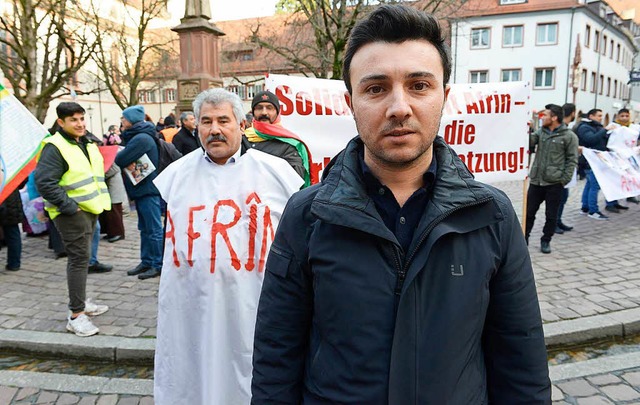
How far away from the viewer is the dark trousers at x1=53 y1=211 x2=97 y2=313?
14.3ft

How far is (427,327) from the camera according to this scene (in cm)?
136

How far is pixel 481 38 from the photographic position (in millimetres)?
42656

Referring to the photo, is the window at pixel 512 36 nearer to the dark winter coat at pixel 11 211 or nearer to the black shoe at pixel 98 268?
the black shoe at pixel 98 268

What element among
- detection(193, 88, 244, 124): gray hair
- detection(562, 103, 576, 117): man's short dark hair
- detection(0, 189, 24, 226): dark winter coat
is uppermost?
detection(562, 103, 576, 117): man's short dark hair

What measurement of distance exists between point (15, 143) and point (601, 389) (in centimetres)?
505

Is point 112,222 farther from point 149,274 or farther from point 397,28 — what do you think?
point 397,28

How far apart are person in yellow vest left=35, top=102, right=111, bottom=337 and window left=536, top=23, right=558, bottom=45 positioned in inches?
1737

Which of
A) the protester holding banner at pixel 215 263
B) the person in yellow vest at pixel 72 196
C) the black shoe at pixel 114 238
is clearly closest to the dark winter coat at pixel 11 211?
the black shoe at pixel 114 238

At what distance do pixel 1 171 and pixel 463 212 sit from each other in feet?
13.7

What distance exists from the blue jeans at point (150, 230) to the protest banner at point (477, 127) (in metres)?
2.47

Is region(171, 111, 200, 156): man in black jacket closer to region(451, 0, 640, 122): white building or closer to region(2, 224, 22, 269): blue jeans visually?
region(2, 224, 22, 269): blue jeans

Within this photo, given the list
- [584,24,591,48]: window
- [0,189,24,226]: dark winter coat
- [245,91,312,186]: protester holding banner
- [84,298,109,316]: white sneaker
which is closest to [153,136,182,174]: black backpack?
[0,189,24,226]: dark winter coat

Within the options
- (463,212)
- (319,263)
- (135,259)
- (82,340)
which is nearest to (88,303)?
(82,340)

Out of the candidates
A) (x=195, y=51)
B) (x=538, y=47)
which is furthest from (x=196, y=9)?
(x=538, y=47)
